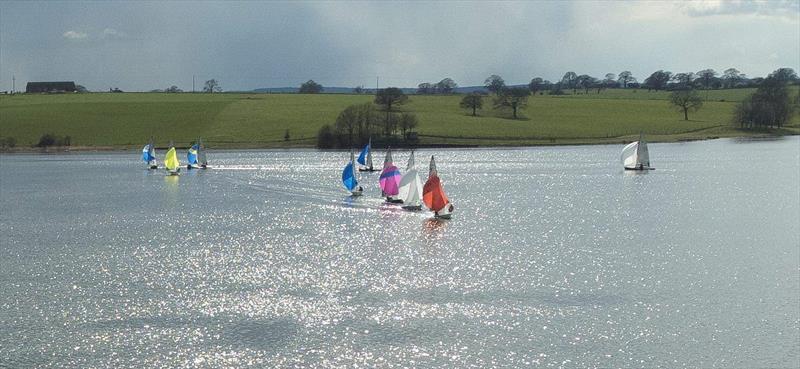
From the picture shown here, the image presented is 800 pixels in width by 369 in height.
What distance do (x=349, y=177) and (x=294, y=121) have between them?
7375 centimetres

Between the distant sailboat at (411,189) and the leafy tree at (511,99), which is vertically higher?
the leafy tree at (511,99)

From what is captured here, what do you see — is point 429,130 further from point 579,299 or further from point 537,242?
point 579,299

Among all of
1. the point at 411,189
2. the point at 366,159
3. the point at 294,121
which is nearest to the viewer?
the point at 411,189

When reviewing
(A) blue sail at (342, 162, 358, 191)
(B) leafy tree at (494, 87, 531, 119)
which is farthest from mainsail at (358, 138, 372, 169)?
(B) leafy tree at (494, 87, 531, 119)

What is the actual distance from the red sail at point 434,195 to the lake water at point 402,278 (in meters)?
1.28

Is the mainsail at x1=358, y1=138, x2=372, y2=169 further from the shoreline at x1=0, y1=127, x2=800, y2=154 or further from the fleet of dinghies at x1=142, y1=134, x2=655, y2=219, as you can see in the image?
the shoreline at x1=0, y1=127, x2=800, y2=154

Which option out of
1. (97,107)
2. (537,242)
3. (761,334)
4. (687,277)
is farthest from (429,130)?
(761,334)

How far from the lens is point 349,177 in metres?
61.6

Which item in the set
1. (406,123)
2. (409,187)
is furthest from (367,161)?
(406,123)

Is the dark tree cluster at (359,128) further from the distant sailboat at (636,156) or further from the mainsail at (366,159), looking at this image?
the distant sailboat at (636,156)

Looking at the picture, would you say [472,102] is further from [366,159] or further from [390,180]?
[390,180]

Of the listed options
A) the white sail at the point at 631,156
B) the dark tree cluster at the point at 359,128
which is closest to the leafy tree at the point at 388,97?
the dark tree cluster at the point at 359,128

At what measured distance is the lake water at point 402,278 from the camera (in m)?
25.0

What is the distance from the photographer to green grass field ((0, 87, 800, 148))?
12344 centimetres
